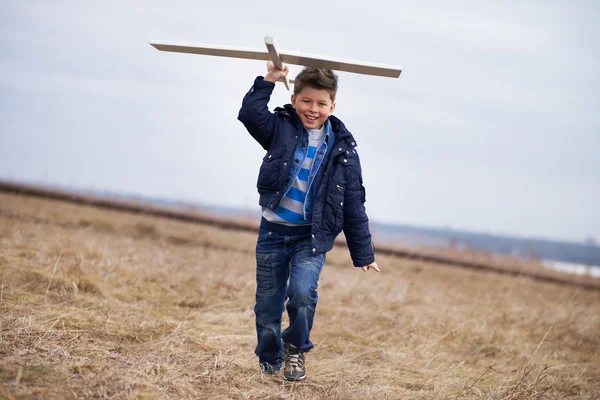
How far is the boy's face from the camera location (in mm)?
3631

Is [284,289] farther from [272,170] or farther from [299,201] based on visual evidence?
[272,170]

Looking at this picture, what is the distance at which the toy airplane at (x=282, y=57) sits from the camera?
337cm

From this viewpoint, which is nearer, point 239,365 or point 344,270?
point 239,365

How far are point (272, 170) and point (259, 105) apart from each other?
409mm

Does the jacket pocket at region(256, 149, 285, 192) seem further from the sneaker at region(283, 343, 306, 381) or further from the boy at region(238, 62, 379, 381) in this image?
the sneaker at region(283, 343, 306, 381)

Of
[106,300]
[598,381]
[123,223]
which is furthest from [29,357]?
[123,223]

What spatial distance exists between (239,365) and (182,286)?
251 cm

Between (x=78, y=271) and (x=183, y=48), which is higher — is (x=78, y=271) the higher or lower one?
the lower one

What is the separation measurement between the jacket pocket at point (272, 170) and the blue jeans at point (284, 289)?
363 millimetres

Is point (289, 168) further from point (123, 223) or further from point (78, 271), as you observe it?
point (123, 223)

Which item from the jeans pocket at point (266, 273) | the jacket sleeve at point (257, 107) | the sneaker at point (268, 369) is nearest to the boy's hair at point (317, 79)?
the jacket sleeve at point (257, 107)

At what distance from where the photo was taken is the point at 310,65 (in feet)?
11.4

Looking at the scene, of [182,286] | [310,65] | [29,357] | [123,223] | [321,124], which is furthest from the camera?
[123,223]

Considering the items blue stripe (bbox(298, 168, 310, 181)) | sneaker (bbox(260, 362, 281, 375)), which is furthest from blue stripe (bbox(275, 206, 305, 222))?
sneaker (bbox(260, 362, 281, 375))
